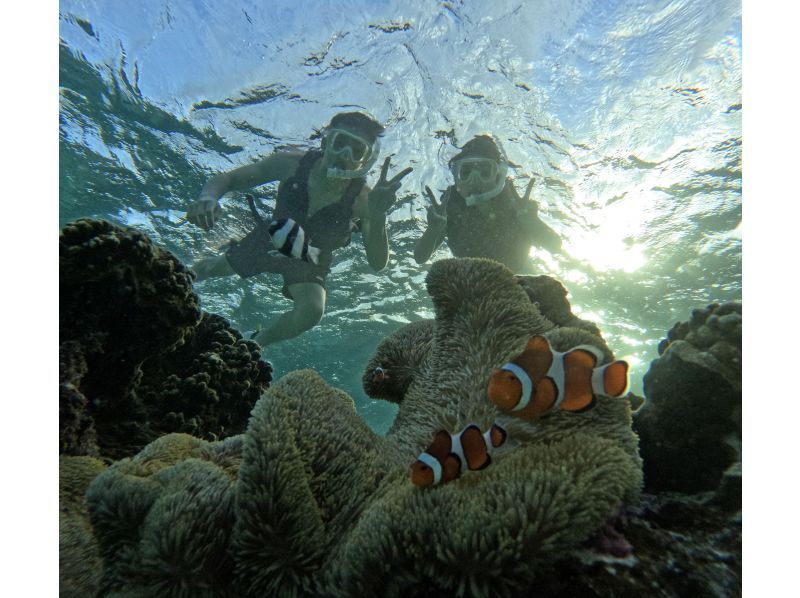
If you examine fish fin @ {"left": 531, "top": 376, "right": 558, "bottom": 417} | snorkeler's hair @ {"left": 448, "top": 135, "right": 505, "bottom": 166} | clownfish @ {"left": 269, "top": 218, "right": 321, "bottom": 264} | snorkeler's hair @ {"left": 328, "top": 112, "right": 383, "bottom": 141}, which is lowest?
fish fin @ {"left": 531, "top": 376, "right": 558, "bottom": 417}

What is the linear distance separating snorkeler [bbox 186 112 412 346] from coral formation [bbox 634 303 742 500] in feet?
16.2

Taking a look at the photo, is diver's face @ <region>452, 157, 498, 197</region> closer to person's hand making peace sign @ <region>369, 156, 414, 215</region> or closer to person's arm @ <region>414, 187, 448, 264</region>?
person's arm @ <region>414, 187, 448, 264</region>

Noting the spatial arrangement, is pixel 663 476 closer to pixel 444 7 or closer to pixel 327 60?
pixel 444 7

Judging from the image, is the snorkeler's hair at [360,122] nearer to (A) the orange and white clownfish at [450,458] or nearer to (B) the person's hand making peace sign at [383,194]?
(B) the person's hand making peace sign at [383,194]

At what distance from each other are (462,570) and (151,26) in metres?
8.95

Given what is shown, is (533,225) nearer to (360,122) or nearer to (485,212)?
(485,212)

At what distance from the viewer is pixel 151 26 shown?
6770 millimetres

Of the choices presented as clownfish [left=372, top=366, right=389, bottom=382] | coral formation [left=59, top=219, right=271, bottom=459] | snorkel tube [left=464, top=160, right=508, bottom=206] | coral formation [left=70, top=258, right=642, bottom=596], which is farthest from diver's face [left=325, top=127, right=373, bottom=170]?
coral formation [left=70, top=258, right=642, bottom=596]

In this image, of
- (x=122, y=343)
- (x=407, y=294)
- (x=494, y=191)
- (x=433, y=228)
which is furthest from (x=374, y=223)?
(x=407, y=294)

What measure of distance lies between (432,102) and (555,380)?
7.45 meters

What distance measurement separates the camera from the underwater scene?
4.46ft

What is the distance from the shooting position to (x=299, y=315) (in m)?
8.74
